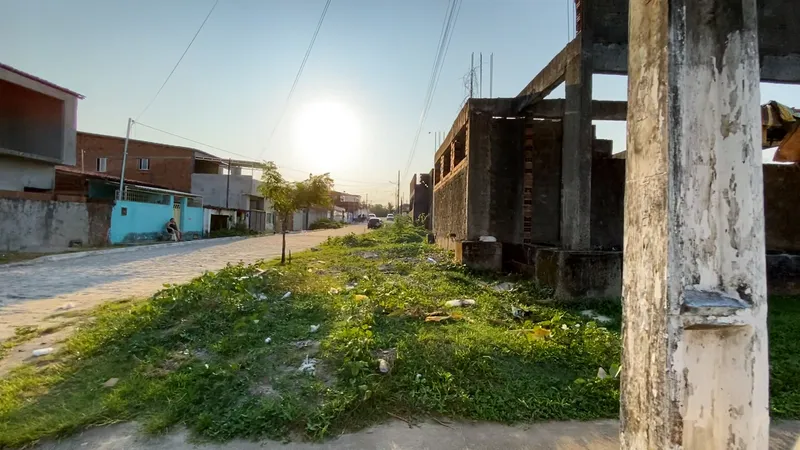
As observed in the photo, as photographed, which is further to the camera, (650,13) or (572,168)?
(572,168)

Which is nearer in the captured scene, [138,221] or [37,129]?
[37,129]

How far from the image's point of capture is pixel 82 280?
31.5ft

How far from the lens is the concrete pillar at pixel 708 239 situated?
148 cm

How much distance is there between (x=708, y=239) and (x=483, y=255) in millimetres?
6825

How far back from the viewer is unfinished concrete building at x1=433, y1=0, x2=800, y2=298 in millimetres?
6680

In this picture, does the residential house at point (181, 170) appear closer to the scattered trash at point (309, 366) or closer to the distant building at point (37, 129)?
the distant building at point (37, 129)

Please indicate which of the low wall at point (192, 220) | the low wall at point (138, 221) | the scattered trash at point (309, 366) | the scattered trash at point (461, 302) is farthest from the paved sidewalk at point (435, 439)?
the low wall at point (192, 220)

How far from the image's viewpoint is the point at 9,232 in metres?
15.1

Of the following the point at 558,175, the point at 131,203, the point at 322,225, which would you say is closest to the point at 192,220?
the point at 131,203

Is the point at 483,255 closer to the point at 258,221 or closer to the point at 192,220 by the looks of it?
the point at 192,220

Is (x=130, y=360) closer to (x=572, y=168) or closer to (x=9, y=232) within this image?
(x=572, y=168)

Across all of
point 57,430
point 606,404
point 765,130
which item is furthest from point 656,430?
point 765,130

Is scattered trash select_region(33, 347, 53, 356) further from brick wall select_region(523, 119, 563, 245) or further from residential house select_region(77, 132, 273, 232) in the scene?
residential house select_region(77, 132, 273, 232)

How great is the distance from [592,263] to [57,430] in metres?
6.16
